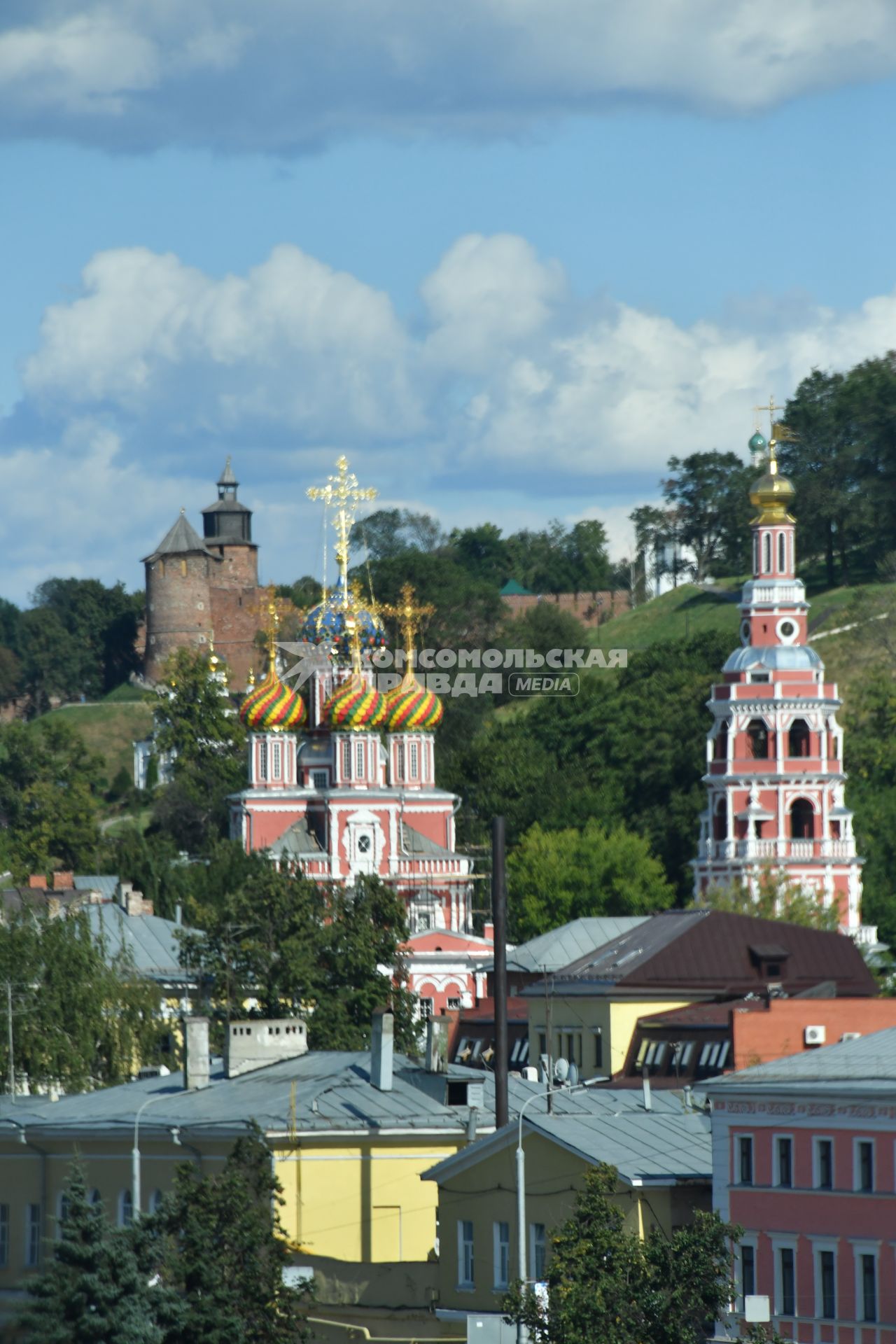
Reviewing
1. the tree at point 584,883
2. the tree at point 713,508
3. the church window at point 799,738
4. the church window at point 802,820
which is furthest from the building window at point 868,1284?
the tree at point 713,508

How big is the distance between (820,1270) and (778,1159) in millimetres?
1502

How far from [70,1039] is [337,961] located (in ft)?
20.8

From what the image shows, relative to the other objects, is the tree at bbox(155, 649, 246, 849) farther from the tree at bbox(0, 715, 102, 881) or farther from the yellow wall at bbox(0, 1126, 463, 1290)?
the yellow wall at bbox(0, 1126, 463, 1290)

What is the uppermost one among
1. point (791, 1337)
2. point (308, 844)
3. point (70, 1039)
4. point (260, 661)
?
point (260, 661)

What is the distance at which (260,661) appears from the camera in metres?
130

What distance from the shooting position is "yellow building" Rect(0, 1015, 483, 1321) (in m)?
41.1

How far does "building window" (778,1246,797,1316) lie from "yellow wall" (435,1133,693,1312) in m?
1.13

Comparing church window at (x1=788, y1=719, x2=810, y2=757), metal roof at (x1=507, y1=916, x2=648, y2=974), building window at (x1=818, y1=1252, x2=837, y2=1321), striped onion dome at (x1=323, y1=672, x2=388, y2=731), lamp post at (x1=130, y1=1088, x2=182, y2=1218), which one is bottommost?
building window at (x1=818, y1=1252, x2=837, y2=1321)

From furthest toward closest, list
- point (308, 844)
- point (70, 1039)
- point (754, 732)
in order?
point (308, 844) < point (754, 732) < point (70, 1039)

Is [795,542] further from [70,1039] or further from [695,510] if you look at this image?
[70,1039]

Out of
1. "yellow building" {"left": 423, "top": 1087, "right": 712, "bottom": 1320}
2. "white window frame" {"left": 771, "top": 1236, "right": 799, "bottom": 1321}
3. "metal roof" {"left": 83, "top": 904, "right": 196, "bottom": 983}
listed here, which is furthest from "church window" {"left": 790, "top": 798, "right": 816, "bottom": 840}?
"white window frame" {"left": 771, "top": 1236, "right": 799, "bottom": 1321}

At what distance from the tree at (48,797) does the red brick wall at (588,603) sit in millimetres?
23771

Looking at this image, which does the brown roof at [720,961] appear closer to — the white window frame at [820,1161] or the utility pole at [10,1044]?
the utility pole at [10,1044]

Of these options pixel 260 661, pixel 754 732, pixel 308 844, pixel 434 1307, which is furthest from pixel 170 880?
pixel 434 1307
